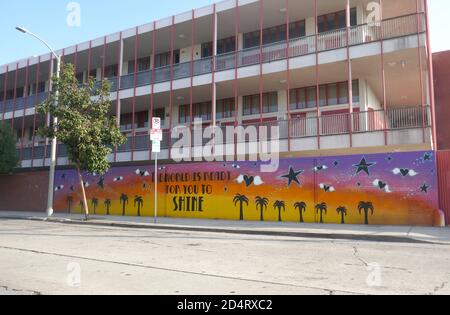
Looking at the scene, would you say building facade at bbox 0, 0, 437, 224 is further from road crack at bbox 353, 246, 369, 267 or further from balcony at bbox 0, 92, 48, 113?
road crack at bbox 353, 246, 369, 267

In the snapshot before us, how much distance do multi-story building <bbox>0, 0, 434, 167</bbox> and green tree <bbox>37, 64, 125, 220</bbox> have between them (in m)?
3.31

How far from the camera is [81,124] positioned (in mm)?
19609

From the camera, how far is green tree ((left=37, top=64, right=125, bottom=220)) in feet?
64.4

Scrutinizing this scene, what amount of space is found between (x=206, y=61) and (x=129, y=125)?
8458 millimetres

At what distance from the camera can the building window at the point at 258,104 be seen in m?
23.2

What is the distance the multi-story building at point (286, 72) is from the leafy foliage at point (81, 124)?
334 centimetres

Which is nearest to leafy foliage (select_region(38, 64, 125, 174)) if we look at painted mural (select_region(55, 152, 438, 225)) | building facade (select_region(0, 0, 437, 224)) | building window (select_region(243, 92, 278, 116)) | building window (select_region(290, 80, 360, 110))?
painted mural (select_region(55, 152, 438, 225))

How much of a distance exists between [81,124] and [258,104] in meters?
9.40

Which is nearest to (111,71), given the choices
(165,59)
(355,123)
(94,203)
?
(165,59)

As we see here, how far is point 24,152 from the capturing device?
2872cm

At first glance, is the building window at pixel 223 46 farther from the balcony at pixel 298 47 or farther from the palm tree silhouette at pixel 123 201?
the palm tree silhouette at pixel 123 201

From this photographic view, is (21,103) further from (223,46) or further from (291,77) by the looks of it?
(291,77)

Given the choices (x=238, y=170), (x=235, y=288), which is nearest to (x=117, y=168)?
(x=238, y=170)

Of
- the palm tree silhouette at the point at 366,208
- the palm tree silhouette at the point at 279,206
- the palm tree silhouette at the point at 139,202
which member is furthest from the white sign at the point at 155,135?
the palm tree silhouette at the point at 366,208
